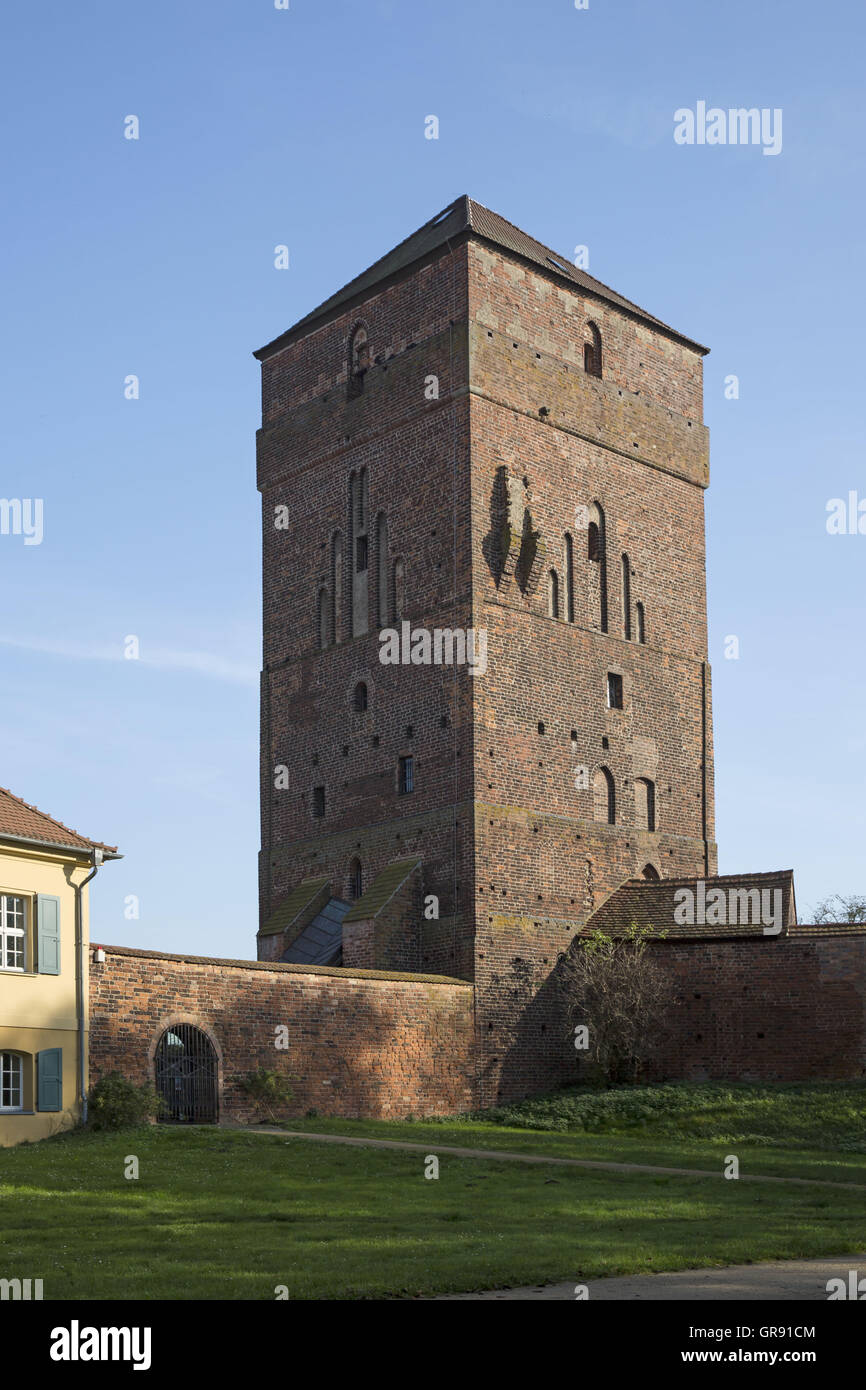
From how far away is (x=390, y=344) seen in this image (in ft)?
129

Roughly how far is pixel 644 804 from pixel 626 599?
521 cm

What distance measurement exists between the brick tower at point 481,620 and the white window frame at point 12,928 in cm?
1082

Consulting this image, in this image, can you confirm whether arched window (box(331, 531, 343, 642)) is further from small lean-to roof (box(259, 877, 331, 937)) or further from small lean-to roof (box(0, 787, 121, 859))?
small lean-to roof (box(0, 787, 121, 859))

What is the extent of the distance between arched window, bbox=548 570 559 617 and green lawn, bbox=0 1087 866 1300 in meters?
14.9

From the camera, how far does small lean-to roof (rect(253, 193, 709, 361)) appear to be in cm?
3838

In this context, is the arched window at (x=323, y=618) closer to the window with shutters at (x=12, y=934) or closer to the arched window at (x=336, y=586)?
the arched window at (x=336, y=586)

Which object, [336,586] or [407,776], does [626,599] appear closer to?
[336,586]

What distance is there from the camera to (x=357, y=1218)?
16.3 m

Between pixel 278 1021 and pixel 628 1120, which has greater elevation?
pixel 278 1021

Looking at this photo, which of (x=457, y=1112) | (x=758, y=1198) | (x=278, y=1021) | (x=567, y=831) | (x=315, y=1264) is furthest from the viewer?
(x=567, y=831)

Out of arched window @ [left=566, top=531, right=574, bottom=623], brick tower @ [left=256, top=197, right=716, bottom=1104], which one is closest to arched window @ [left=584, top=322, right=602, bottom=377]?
brick tower @ [left=256, top=197, right=716, bottom=1104]
